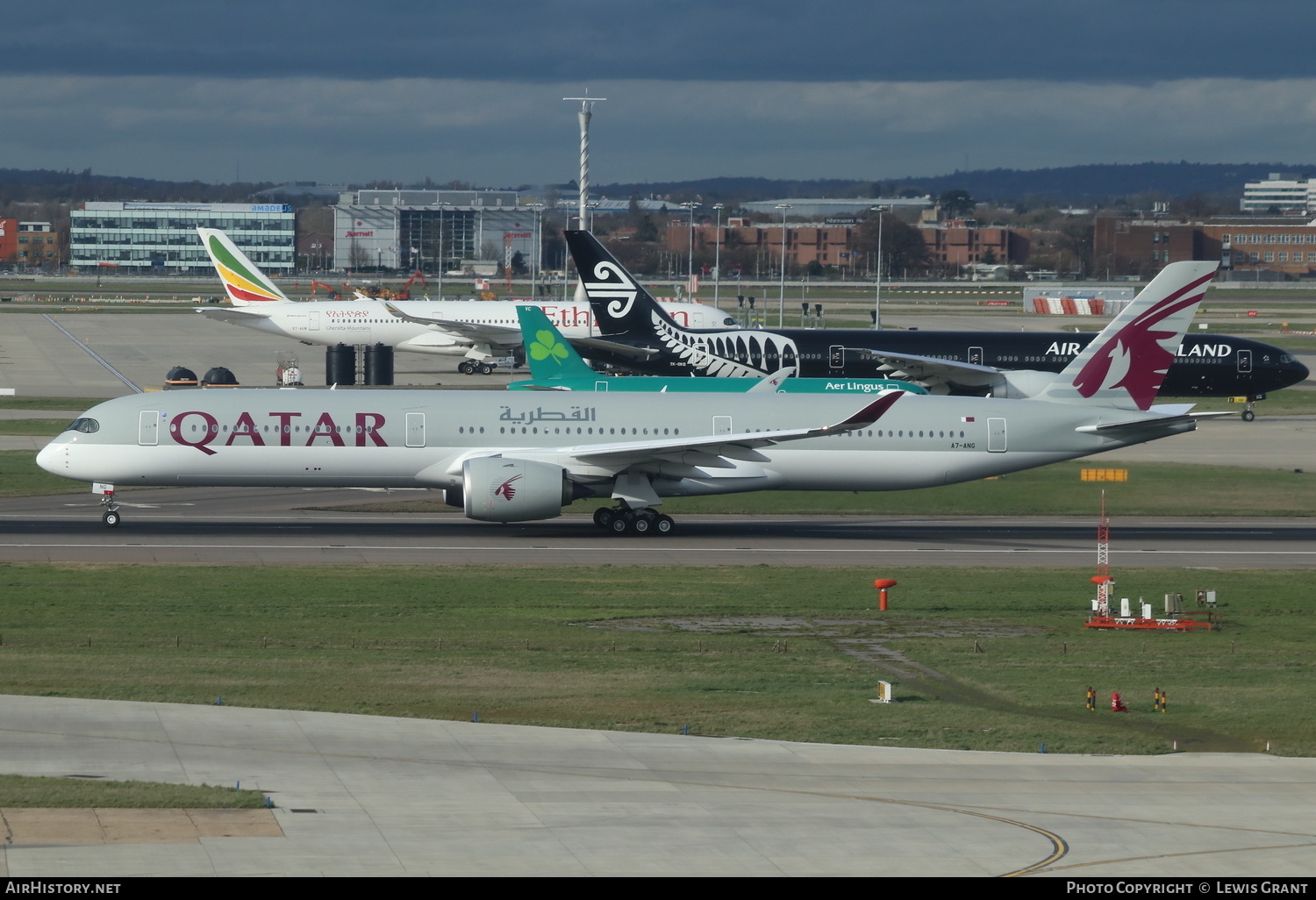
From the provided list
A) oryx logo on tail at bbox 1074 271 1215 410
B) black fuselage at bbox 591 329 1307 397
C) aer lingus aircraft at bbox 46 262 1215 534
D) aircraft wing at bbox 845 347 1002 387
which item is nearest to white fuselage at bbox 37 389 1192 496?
aer lingus aircraft at bbox 46 262 1215 534

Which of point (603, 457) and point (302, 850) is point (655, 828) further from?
point (603, 457)

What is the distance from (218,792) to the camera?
1928 centimetres

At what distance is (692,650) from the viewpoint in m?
29.9

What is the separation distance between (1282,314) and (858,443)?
139218 millimetres

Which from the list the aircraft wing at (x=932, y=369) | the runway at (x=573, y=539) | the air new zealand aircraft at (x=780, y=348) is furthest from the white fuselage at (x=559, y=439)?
the air new zealand aircraft at (x=780, y=348)

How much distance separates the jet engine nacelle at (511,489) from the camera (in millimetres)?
42188

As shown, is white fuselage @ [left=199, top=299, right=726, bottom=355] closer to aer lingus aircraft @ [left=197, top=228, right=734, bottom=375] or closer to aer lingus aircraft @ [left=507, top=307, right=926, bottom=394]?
aer lingus aircraft @ [left=197, top=228, right=734, bottom=375]

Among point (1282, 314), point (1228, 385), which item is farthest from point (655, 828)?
point (1282, 314)

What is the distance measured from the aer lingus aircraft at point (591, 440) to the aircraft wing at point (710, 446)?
6cm

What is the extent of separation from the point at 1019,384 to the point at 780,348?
10.9 metres

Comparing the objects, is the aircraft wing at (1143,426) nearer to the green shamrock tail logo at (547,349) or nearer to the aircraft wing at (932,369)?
the green shamrock tail logo at (547,349)

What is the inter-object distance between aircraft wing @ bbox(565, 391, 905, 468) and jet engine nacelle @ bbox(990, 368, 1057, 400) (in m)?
24.9

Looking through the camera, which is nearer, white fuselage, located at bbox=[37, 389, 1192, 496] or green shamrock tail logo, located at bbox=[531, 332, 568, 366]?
white fuselage, located at bbox=[37, 389, 1192, 496]

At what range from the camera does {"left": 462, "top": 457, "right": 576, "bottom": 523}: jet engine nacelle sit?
4219cm
